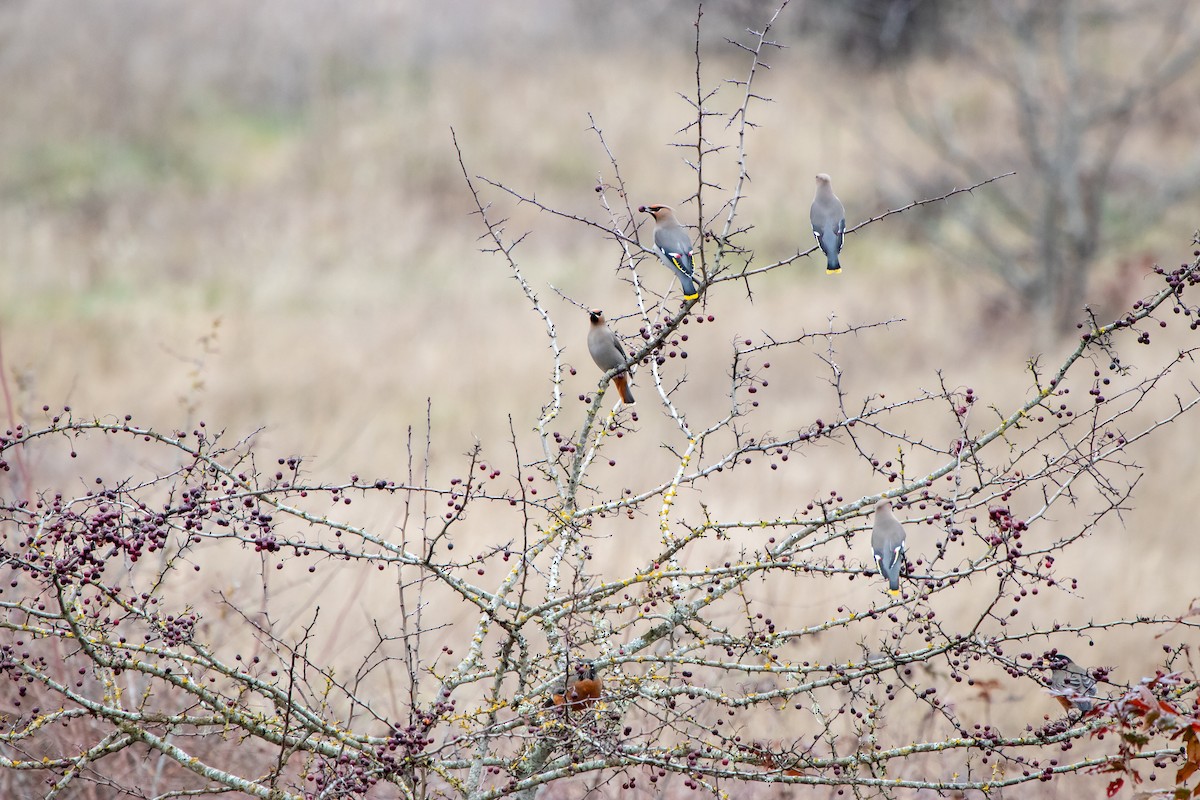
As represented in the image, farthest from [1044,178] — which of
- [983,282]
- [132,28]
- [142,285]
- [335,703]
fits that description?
[132,28]

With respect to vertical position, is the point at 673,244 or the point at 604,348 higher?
the point at 673,244

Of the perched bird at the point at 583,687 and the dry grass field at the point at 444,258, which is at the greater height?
the dry grass field at the point at 444,258

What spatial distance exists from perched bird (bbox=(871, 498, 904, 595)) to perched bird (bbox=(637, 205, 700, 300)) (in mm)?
1246

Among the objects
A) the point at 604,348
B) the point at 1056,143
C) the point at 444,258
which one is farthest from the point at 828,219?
the point at 1056,143

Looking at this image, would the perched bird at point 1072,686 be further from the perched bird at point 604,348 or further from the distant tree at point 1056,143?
the distant tree at point 1056,143

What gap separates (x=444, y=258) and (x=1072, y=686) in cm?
1615

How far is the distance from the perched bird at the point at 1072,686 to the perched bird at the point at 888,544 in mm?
448

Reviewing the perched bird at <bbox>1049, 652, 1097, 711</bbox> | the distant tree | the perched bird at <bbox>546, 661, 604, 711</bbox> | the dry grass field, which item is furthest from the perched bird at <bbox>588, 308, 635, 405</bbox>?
the distant tree

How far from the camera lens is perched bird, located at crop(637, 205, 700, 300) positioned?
4668 millimetres

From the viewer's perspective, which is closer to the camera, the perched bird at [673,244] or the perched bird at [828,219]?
the perched bird at [673,244]

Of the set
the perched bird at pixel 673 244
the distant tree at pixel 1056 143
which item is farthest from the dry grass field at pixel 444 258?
the perched bird at pixel 673 244

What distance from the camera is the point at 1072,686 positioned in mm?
3527

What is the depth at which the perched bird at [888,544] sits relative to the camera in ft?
11.9

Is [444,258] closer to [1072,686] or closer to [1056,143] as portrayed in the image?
[1056,143]
